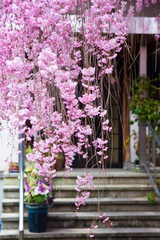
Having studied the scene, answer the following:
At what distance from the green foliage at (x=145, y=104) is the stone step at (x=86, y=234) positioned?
4.42 feet

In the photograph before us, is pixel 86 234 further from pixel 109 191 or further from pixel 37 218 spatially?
pixel 109 191

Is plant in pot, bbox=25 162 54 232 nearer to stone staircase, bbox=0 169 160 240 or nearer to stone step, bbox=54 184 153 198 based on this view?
stone staircase, bbox=0 169 160 240

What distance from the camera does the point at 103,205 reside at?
14.8ft

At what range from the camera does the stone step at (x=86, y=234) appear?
3.94 meters

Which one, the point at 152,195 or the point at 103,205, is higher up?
the point at 152,195

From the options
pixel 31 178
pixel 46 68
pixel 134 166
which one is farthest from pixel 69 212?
pixel 46 68

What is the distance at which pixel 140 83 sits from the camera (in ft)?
16.5

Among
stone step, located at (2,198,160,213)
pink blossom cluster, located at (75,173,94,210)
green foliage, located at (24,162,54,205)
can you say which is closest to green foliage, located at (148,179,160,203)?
stone step, located at (2,198,160,213)

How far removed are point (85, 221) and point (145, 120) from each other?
1.51 metres

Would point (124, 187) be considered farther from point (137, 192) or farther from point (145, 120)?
point (145, 120)

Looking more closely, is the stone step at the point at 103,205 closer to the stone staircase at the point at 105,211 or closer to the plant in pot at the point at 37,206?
the stone staircase at the point at 105,211

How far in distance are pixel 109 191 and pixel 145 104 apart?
1.19 meters

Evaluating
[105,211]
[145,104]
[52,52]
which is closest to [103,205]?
[105,211]

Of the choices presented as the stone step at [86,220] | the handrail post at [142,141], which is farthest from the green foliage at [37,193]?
the handrail post at [142,141]
